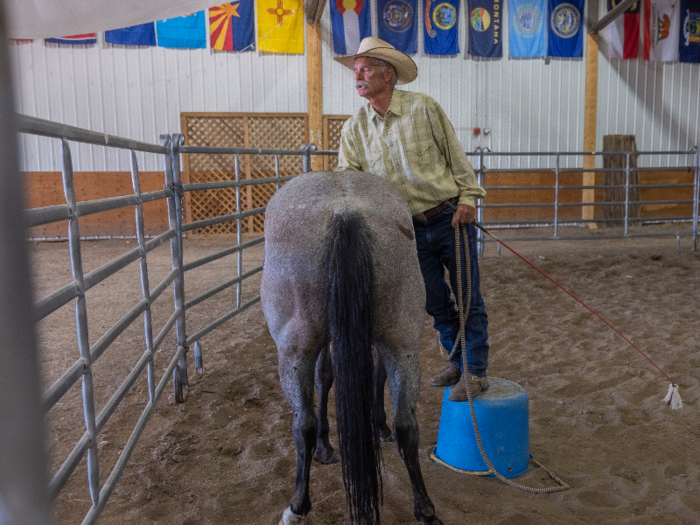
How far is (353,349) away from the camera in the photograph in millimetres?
1702

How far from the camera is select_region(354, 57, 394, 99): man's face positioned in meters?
2.37

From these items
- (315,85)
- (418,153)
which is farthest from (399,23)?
(418,153)

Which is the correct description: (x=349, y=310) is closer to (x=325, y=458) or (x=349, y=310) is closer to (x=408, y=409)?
(x=408, y=409)

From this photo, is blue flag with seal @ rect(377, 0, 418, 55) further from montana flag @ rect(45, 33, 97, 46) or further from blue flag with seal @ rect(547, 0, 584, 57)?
montana flag @ rect(45, 33, 97, 46)

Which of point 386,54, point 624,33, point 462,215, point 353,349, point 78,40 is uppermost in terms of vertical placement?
point 624,33

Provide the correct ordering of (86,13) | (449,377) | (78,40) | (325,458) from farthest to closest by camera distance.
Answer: (78,40) → (86,13) → (449,377) → (325,458)

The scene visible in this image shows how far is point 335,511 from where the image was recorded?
198 cm

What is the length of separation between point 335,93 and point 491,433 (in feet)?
28.7

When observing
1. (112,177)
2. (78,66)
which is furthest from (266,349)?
(78,66)

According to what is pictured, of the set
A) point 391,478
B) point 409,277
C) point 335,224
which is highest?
point 335,224

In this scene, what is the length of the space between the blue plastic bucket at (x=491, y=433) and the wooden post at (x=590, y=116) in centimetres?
891

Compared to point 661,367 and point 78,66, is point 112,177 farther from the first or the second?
point 661,367

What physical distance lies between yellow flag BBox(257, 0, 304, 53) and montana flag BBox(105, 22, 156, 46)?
1.85 meters

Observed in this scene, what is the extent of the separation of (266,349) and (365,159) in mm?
1859
